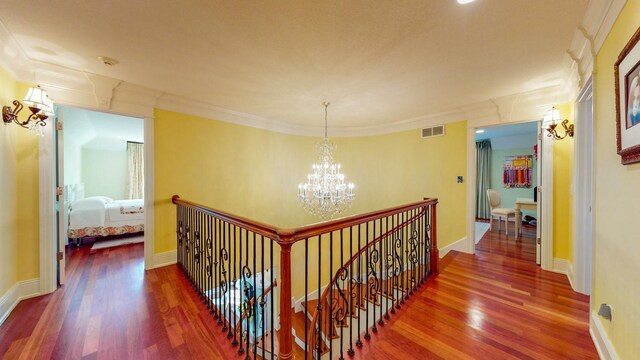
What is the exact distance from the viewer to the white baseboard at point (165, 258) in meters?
3.08

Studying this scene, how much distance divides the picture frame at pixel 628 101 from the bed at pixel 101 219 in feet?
20.6

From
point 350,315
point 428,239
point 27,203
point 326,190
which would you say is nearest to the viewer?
Result: point 350,315

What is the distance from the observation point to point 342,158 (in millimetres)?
5379

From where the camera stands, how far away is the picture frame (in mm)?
1096

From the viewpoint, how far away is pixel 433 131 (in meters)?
4.16

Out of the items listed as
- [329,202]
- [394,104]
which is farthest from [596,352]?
[394,104]

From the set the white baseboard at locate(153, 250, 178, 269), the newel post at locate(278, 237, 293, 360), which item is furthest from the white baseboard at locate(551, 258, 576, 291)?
the white baseboard at locate(153, 250, 178, 269)

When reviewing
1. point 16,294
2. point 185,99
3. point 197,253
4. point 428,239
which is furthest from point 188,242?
point 428,239

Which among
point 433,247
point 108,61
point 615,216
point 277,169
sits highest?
point 108,61

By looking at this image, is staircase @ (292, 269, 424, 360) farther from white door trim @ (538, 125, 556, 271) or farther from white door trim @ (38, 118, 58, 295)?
white door trim @ (38, 118, 58, 295)

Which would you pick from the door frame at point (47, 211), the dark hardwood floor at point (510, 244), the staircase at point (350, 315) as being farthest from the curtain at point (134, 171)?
the dark hardwood floor at point (510, 244)

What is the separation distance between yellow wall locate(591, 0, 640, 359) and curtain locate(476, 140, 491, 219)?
5.60 m

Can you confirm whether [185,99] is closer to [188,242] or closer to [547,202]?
[188,242]

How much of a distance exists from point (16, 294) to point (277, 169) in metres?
3.40
